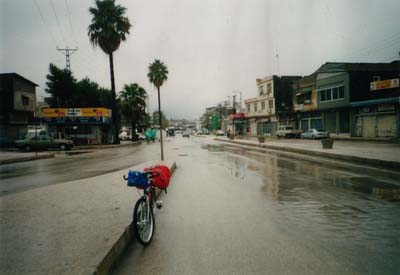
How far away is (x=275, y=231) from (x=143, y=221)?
7.39ft

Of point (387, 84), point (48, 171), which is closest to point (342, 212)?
point (48, 171)

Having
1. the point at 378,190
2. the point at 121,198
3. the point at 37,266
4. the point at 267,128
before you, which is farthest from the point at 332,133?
the point at 37,266

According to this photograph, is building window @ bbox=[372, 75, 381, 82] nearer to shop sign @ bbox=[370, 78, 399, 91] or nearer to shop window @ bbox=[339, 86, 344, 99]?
shop window @ bbox=[339, 86, 344, 99]

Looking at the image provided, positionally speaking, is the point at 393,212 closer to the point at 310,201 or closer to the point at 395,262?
the point at 310,201

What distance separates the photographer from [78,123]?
41.0 metres

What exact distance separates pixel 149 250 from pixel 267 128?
64435 millimetres

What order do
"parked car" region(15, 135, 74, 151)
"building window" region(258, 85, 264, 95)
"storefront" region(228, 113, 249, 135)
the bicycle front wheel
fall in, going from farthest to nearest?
"storefront" region(228, 113, 249, 135), "building window" region(258, 85, 264, 95), "parked car" region(15, 135, 74, 151), the bicycle front wheel

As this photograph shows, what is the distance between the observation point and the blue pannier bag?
5066mm

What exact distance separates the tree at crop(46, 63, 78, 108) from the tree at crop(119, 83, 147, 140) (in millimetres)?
8830

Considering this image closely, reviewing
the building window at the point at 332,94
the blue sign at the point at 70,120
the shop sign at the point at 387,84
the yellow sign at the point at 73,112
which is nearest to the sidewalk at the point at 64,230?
the yellow sign at the point at 73,112

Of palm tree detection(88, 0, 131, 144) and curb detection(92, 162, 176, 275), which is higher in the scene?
palm tree detection(88, 0, 131, 144)

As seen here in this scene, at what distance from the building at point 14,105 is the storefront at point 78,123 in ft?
28.2

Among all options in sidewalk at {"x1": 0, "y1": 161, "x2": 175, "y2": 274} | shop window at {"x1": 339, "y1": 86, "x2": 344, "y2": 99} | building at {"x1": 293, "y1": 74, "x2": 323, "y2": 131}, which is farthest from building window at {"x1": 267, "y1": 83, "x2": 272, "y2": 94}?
sidewalk at {"x1": 0, "y1": 161, "x2": 175, "y2": 274}

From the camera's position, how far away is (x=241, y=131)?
8394 centimetres
